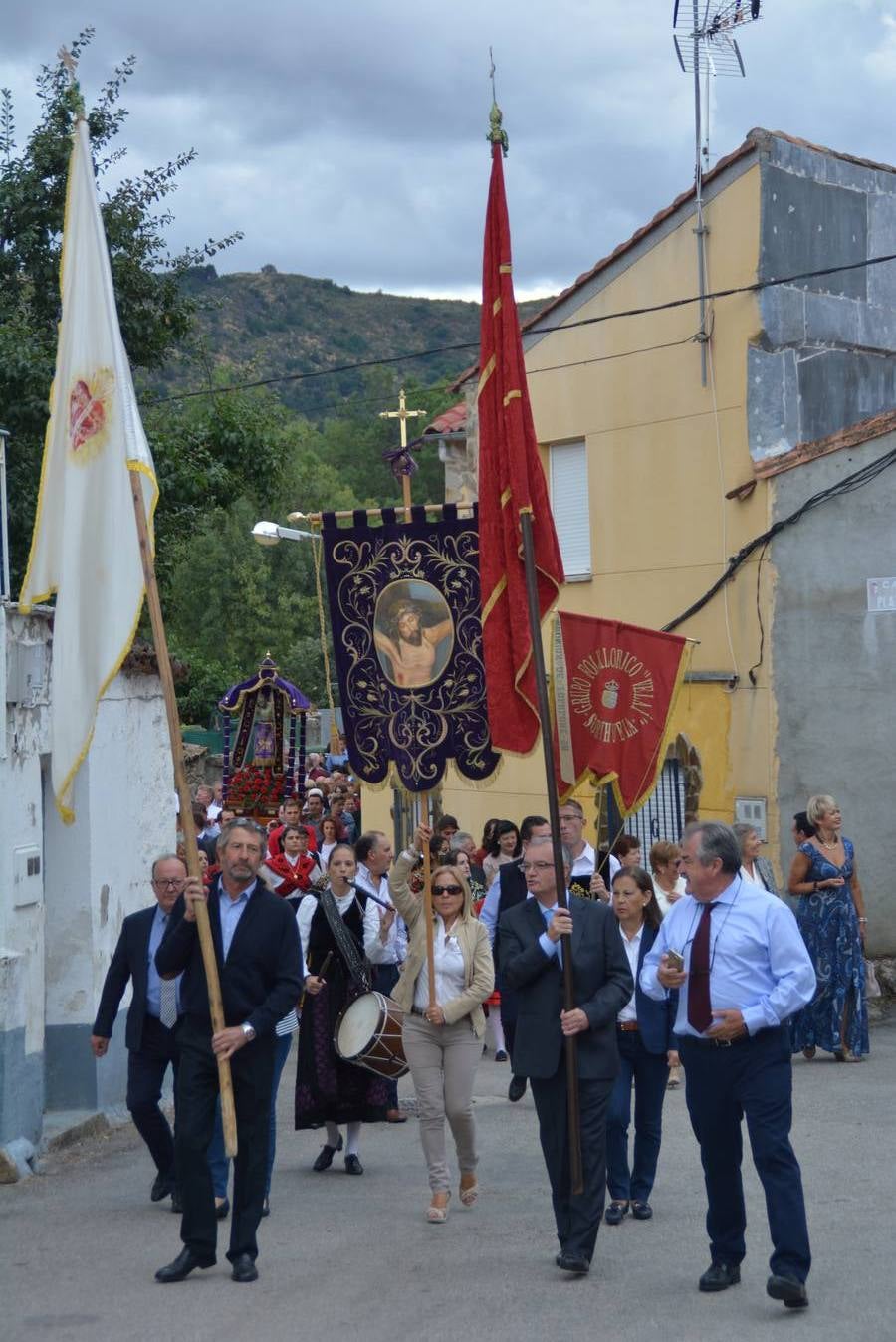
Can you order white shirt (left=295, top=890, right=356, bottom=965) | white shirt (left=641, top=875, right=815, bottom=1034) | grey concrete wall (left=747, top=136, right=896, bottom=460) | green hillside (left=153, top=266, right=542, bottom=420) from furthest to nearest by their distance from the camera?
green hillside (left=153, top=266, right=542, bottom=420)
grey concrete wall (left=747, top=136, right=896, bottom=460)
white shirt (left=295, top=890, right=356, bottom=965)
white shirt (left=641, top=875, right=815, bottom=1034)

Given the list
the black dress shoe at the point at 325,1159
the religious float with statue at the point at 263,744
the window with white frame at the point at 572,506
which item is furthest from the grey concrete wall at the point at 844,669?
the black dress shoe at the point at 325,1159

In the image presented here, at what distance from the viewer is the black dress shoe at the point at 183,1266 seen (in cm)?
763

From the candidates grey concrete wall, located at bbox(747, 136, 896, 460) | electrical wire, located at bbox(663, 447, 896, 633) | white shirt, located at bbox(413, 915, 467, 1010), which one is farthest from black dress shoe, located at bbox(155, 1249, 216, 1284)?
grey concrete wall, located at bbox(747, 136, 896, 460)

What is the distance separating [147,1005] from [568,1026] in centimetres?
265

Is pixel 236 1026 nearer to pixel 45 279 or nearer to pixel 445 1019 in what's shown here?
pixel 445 1019

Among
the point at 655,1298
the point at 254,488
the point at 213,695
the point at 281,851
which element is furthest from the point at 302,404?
the point at 655,1298

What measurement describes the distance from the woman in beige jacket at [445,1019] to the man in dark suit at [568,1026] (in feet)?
3.95

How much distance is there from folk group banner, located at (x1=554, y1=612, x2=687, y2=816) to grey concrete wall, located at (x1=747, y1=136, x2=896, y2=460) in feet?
9.66

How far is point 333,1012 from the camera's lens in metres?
10.2

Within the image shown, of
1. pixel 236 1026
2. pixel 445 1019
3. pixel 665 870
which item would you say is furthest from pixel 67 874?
pixel 236 1026

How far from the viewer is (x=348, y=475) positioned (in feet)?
247

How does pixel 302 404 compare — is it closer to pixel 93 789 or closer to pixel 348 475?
pixel 348 475

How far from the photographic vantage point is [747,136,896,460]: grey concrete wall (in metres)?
17.8

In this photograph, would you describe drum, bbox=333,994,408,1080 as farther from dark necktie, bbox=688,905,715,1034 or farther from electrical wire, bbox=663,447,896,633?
electrical wire, bbox=663,447,896,633
